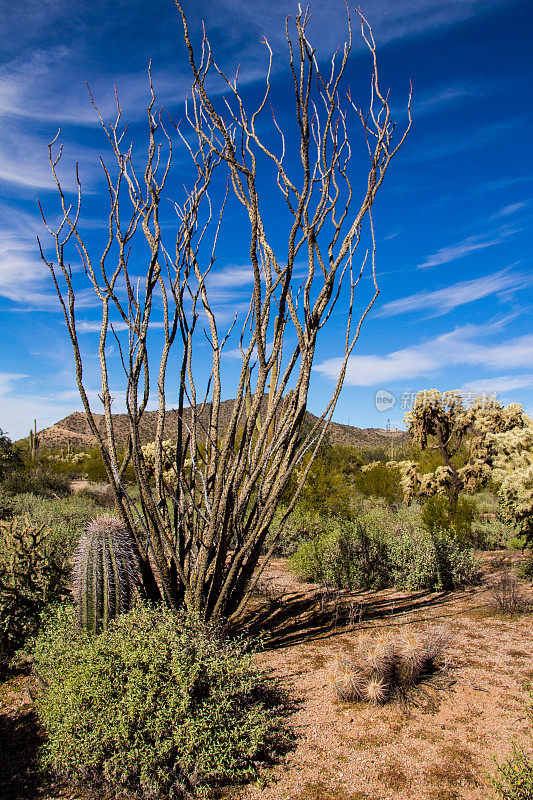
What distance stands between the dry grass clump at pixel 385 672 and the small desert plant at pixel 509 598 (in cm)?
243

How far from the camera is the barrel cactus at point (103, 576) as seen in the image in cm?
385

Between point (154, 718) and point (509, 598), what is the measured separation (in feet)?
16.8

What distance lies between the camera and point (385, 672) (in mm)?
3852

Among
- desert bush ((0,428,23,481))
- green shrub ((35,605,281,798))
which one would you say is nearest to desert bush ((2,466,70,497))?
desert bush ((0,428,23,481))

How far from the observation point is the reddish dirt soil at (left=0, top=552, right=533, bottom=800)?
110 inches

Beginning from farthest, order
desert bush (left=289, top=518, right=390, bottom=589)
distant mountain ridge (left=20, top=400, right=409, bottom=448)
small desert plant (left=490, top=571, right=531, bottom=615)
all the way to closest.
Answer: distant mountain ridge (left=20, top=400, right=409, bottom=448) < desert bush (left=289, top=518, right=390, bottom=589) < small desert plant (left=490, top=571, right=531, bottom=615)

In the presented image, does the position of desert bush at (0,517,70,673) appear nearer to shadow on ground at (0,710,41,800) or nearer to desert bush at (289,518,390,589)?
shadow on ground at (0,710,41,800)

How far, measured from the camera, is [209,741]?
2859mm

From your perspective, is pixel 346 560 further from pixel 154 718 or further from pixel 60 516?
pixel 60 516

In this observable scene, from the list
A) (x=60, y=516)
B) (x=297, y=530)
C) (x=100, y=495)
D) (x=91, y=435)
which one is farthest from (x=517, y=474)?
(x=91, y=435)

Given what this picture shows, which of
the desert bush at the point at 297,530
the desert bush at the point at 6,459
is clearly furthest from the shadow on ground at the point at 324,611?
the desert bush at the point at 6,459

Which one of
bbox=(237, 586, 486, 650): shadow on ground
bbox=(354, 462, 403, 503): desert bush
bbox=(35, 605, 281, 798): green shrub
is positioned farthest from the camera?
bbox=(354, 462, 403, 503): desert bush

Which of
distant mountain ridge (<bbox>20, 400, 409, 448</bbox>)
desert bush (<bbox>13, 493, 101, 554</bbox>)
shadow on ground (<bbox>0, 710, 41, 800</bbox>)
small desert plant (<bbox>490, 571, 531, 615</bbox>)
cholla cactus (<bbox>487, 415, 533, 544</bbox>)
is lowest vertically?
small desert plant (<bbox>490, 571, 531, 615</bbox>)

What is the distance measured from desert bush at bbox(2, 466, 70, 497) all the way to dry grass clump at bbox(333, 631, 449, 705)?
12.4 meters
